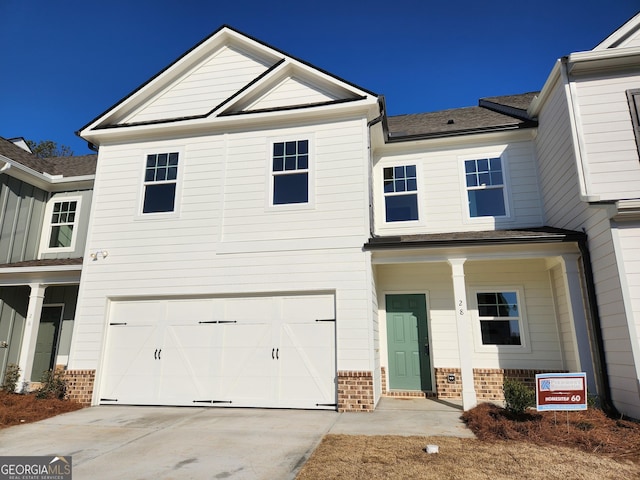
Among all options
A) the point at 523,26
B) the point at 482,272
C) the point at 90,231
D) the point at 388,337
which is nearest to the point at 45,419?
the point at 90,231

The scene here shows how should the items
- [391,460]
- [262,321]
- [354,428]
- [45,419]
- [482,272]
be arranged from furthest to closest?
[482,272] < [262,321] < [45,419] < [354,428] < [391,460]

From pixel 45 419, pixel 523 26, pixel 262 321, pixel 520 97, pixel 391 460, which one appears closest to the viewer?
pixel 391 460

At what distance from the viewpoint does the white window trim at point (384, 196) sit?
9.83m

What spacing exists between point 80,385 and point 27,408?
101 cm

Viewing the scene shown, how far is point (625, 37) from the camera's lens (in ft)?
24.4

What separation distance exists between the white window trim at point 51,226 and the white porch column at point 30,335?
1.97 metres

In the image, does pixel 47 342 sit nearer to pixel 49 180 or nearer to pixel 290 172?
pixel 49 180

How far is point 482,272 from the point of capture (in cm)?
909

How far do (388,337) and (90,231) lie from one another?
7.81m

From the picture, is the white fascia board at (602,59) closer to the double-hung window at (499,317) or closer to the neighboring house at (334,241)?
the neighboring house at (334,241)

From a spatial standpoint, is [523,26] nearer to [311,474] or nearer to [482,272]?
[482,272]

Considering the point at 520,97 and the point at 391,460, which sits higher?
the point at 520,97

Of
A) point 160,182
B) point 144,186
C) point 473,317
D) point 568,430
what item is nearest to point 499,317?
point 473,317

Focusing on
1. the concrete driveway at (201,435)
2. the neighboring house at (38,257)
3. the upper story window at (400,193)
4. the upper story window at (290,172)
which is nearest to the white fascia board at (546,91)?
the upper story window at (400,193)
